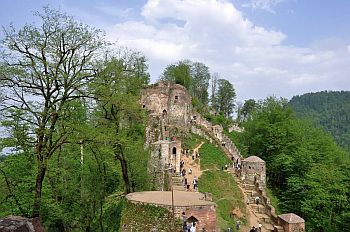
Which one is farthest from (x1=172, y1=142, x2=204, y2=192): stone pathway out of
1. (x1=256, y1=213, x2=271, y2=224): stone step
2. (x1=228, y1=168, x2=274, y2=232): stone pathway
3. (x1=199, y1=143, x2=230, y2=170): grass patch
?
(x1=256, y1=213, x2=271, y2=224): stone step

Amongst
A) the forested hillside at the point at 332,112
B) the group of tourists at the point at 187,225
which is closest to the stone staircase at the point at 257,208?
the group of tourists at the point at 187,225

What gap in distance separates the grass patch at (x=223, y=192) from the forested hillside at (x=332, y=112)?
98.2 meters

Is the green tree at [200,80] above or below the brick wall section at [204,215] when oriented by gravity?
above

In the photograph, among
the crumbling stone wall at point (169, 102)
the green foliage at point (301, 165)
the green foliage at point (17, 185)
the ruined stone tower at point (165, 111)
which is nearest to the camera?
the green foliage at point (17, 185)

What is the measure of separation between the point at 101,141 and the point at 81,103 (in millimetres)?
2392

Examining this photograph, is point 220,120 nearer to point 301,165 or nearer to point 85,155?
point 301,165

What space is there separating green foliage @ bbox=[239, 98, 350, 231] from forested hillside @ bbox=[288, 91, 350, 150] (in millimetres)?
81445

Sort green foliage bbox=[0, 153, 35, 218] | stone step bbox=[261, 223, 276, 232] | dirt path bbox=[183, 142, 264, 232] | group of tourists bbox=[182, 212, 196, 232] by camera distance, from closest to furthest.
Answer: group of tourists bbox=[182, 212, 196, 232], green foliage bbox=[0, 153, 35, 218], stone step bbox=[261, 223, 276, 232], dirt path bbox=[183, 142, 264, 232]

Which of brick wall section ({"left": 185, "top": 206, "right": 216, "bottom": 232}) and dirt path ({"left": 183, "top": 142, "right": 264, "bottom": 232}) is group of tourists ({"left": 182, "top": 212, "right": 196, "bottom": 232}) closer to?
brick wall section ({"left": 185, "top": 206, "right": 216, "bottom": 232})

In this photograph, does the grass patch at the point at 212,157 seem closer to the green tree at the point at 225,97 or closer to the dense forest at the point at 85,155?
the dense forest at the point at 85,155

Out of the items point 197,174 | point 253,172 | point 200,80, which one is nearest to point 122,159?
point 197,174

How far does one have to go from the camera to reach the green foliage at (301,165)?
97.8ft

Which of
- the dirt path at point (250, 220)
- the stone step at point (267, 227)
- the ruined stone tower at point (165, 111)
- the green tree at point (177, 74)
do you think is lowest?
the stone step at point (267, 227)

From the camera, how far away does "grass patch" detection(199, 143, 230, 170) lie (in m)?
32.2
